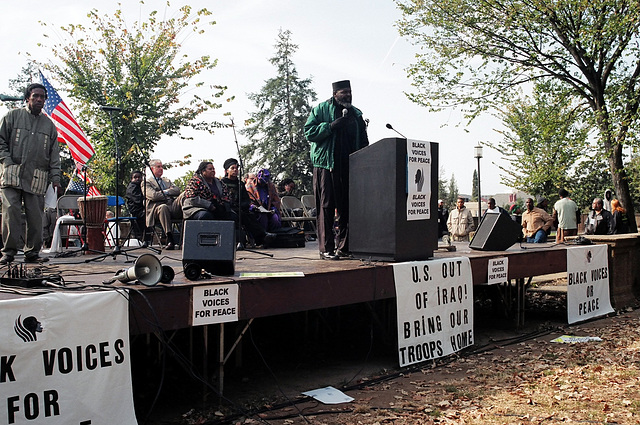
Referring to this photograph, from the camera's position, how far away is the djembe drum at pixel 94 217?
746 centimetres

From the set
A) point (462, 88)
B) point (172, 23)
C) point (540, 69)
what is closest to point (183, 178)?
point (172, 23)

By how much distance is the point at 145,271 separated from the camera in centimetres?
418

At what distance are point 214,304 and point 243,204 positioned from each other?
4.51 meters

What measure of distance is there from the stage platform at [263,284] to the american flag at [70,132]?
131 inches

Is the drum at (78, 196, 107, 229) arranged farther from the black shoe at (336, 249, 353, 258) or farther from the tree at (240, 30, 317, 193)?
the tree at (240, 30, 317, 193)

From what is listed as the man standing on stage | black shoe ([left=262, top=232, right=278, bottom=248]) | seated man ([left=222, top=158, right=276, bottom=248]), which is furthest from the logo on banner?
black shoe ([left=262, top=232, right=278, bottom=248])

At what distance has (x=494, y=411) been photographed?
453 centimetres

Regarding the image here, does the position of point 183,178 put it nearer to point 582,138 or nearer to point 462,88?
point 462,88

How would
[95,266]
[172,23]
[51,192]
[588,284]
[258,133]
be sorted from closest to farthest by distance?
[95,266]
[51,192]
[588,284]
[172,23]
[258,133]

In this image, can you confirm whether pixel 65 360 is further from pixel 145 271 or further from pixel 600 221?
pixel 600 221

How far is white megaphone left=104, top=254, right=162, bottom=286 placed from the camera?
13.4 ft

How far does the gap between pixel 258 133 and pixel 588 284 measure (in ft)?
90.5

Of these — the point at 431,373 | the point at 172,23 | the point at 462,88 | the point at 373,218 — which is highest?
the point at 172,23

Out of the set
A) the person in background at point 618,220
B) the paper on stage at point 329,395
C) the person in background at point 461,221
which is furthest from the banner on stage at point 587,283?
the person in background at point 461,221
